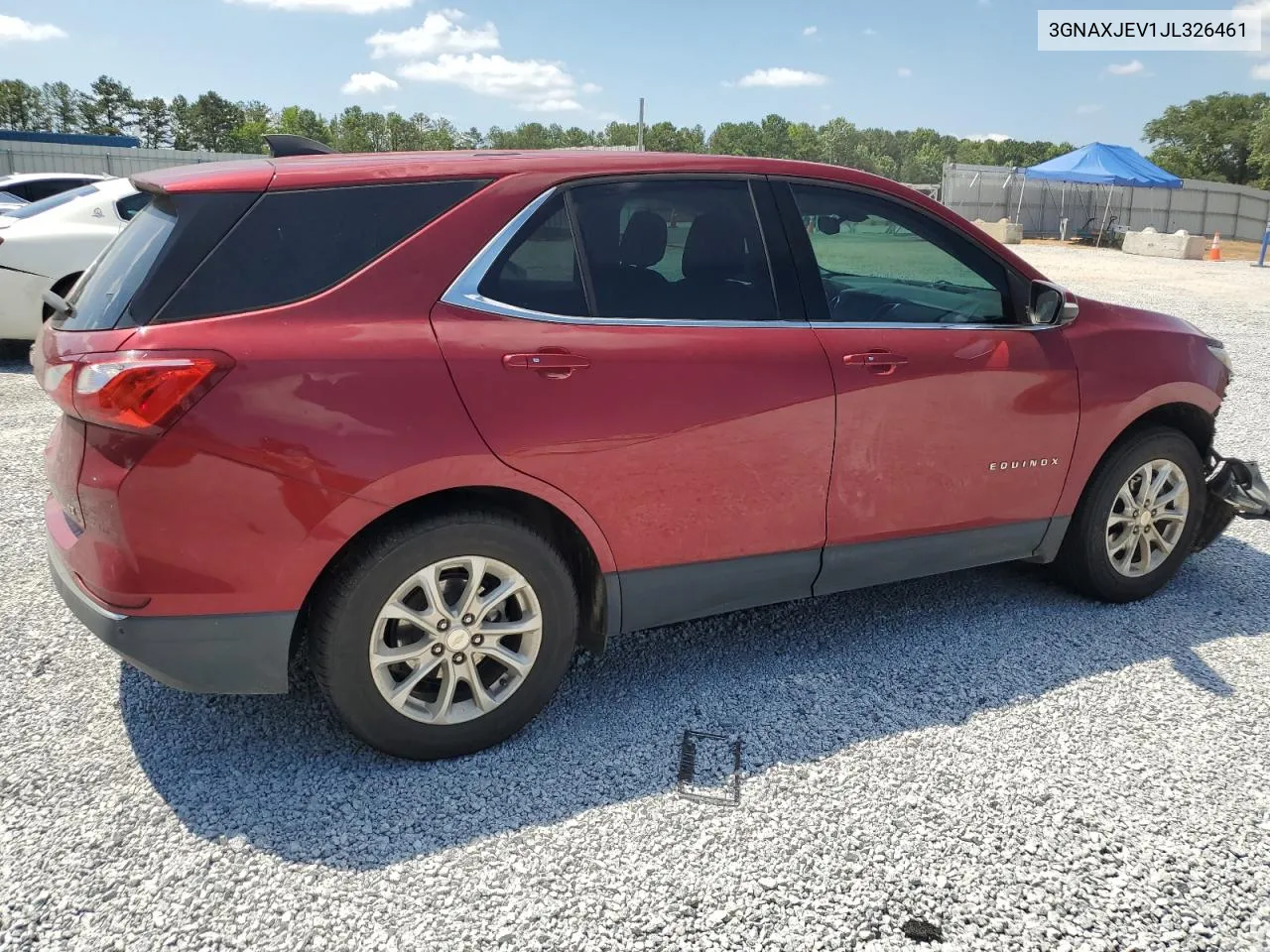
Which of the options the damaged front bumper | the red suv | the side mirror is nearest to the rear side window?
the red suv

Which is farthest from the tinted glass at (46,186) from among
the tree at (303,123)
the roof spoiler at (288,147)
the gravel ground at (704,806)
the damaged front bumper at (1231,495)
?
the tree at (303,123)

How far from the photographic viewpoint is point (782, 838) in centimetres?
263

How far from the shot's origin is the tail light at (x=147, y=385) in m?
2.37

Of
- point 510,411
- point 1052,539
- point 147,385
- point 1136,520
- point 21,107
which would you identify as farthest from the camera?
point 21,107

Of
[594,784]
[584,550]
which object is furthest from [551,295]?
[594,784]

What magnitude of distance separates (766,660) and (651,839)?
1.16 metres

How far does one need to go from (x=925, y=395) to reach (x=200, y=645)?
249 centimetres

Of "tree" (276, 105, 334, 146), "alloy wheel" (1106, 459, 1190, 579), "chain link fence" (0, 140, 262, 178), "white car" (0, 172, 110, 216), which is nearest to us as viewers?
"alloy wheel" (1106, 459, 1190, 579)

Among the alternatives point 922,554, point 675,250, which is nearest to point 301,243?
point 675,250

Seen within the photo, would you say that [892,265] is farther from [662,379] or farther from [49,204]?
[49,204]

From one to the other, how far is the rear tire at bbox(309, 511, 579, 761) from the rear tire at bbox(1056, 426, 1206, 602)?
2.36 meters

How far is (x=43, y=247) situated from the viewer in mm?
8133

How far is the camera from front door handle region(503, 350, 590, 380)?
107 inches

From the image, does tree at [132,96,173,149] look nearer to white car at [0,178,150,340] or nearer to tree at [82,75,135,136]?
tree at [82,75,135,136]
